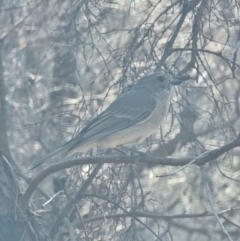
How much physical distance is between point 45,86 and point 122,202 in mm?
2778

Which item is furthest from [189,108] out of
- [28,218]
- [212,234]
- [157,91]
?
[212,234]

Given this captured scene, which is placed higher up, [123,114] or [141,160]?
[123,114]

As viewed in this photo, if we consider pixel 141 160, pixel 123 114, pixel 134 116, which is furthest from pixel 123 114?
pixel 141 160

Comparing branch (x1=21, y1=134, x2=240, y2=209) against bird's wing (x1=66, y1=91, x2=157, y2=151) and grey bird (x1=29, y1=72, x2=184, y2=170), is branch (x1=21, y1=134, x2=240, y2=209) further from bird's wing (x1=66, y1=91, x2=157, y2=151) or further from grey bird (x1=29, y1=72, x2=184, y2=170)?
bird's wing (x1=66, y1=91, x2=157, y2=151)

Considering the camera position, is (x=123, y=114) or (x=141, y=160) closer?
(x=141, y=160)

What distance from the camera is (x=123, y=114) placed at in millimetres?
6715

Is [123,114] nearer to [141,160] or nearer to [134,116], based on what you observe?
[134,116]

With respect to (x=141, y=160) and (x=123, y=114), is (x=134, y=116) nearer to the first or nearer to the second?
(x=123, y=114)

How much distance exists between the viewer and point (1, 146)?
7660mm

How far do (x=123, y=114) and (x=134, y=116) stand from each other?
121 mm

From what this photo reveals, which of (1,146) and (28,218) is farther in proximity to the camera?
(1,146)

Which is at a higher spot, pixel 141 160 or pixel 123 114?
pixel 123 114

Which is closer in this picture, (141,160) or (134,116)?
(141,160)

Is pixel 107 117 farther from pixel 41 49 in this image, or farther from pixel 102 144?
pixel 41 49
